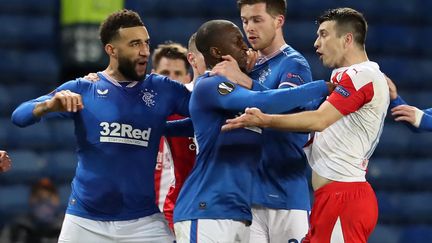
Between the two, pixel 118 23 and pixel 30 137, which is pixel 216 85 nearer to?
pixel 118 23

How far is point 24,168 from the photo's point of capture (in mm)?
9711

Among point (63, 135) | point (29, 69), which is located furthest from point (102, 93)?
point (29, 69)

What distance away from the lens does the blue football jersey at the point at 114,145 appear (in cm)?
528

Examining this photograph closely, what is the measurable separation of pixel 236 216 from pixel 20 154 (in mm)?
5331

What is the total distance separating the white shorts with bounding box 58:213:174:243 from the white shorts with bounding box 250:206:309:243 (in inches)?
19.2

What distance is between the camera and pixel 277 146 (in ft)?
17.6

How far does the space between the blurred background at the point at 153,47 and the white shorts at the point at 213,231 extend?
461cm

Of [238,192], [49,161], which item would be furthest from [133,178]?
[49,161]

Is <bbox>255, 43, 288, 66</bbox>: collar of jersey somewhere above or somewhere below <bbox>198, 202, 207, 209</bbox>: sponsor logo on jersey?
above

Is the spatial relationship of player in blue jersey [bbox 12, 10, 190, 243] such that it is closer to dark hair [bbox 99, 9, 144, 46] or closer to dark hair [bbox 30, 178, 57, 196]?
dark hair [bbox 99, 9, 144, 46]

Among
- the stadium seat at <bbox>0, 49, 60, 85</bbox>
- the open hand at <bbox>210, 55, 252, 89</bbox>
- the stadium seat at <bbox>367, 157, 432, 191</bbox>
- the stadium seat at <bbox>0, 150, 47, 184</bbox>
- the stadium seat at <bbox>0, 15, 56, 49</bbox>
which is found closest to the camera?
the open hand at <bbox>210, 55, 252, 89</bbox>

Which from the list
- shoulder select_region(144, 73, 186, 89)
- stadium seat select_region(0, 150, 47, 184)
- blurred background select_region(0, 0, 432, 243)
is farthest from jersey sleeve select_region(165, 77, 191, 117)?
stadium seat select_region(0, 150, 47, 184)

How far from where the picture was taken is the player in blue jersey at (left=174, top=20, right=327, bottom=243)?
478cm

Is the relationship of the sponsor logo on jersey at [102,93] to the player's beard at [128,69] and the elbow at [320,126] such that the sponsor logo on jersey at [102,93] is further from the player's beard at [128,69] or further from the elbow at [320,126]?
the elbow at [320,126]
